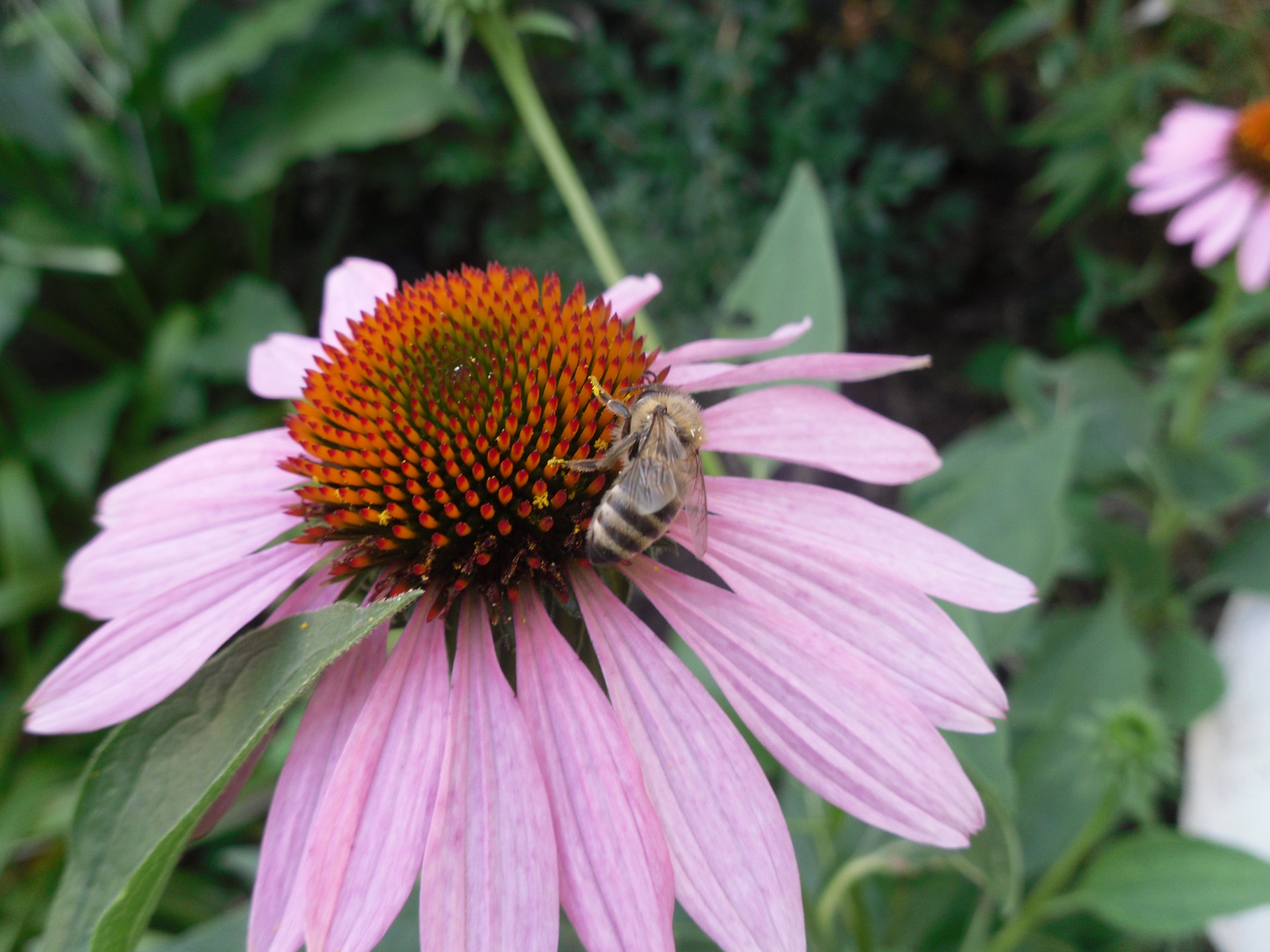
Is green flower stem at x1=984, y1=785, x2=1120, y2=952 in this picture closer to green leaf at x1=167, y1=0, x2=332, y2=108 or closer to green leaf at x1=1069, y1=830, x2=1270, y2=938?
green leaf at x1=1069, y1=830, x2=1270, y2=938

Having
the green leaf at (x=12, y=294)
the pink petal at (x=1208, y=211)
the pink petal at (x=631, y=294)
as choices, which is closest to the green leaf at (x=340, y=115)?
the green leaf at (x=12, y=294)

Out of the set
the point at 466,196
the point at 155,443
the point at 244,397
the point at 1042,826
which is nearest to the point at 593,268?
the point at 466,196

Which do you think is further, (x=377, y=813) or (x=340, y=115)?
(x=340, y=115)

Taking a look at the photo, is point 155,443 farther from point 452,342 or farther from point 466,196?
point 452,342

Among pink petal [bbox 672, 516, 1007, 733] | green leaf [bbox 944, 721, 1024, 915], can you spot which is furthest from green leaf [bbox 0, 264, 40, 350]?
green leaf [bbox 944, 721, 1024, 915]

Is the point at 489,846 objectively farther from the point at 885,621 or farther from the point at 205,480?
the point at 205,480

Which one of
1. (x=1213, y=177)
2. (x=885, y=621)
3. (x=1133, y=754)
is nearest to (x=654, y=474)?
(x=885, y=621)
